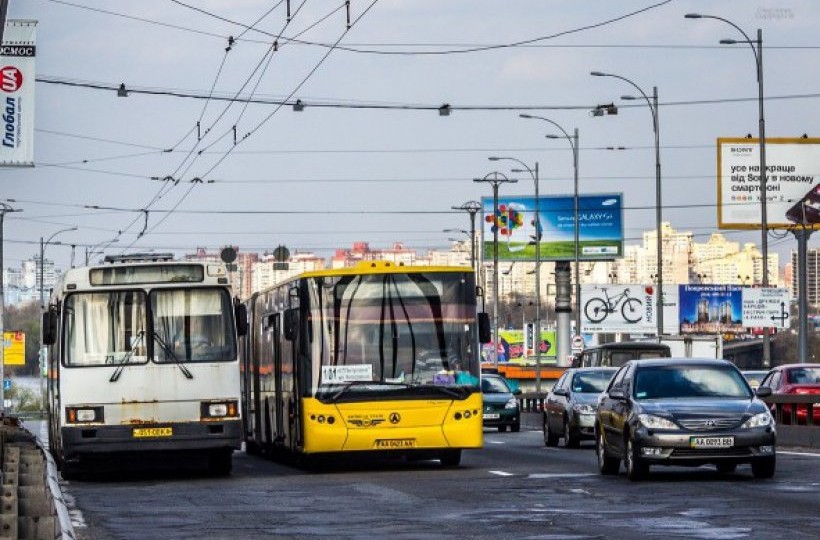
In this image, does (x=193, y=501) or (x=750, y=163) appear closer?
(x=193, y=501)

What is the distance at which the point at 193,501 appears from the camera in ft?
69.9

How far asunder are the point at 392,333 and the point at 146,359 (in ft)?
10.7

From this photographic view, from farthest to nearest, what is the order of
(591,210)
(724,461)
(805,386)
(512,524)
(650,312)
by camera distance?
(650,312) → (591,210) → (805,386) → (724,461) → (512,524)

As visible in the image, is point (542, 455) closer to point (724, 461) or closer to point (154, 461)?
point (154, 461)

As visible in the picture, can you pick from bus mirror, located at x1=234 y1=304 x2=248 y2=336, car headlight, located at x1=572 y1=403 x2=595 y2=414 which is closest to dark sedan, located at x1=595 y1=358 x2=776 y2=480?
bus mirror, located at x1=234 y1=304 x2=248 y2=336

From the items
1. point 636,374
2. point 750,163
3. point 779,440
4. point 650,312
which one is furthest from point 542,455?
point 650,312

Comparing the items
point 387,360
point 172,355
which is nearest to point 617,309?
point 387,360

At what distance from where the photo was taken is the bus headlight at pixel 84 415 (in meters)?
26.0

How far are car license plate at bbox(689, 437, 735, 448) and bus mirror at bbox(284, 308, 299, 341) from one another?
700cm

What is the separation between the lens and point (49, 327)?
27.1 m

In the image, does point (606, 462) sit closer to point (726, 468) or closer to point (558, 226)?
point (726, 468)

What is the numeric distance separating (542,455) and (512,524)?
1612 cm

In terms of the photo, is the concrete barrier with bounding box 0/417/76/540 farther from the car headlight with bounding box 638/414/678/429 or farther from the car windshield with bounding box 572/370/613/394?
the car windshield with bounding box 572/370/613/394

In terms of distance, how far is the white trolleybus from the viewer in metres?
26.2
